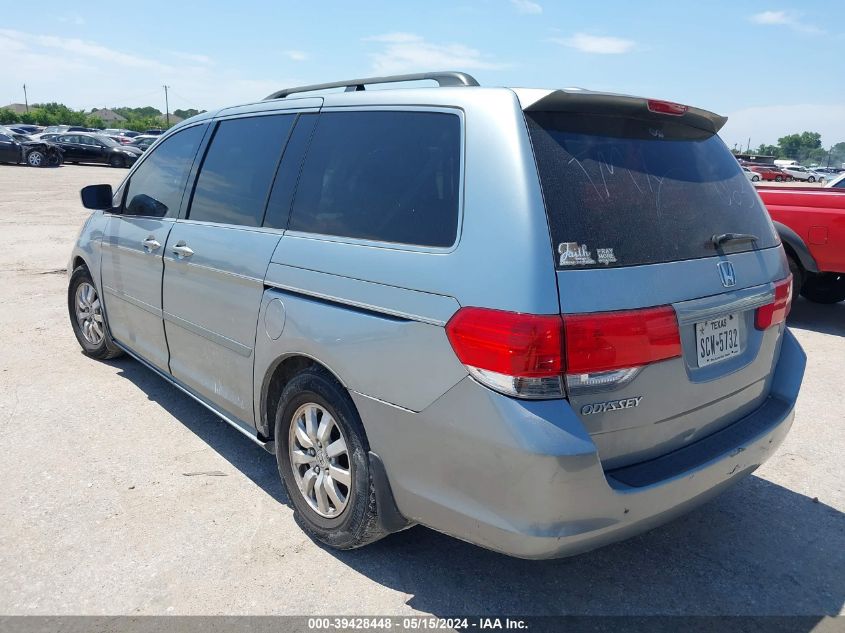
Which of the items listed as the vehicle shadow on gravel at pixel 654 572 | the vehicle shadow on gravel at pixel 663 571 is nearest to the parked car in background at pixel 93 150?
the vehicle shadow on gravel at pixel 663 571

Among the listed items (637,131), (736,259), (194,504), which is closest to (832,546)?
(736,259)

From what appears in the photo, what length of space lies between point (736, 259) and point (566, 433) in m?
1.19

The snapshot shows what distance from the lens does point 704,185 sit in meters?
2.80

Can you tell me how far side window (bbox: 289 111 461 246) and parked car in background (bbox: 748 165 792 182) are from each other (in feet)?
167

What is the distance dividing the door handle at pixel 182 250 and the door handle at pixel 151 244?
277mm

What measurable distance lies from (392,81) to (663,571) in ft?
8.34

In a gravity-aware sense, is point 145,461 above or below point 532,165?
below

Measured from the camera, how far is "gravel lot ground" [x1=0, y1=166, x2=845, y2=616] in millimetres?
2721

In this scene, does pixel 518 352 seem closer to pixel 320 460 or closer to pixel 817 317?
pixel 320 460

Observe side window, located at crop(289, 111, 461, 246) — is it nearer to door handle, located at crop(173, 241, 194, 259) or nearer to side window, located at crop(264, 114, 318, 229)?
side window, located at crop(264, 114, 318, 229)

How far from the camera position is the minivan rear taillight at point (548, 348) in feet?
6.98

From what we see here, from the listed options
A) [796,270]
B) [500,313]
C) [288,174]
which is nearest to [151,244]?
[288,174]

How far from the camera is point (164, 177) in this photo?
435 cm

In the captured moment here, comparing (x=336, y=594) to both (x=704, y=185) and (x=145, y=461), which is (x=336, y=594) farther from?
(x=704, y=185)
